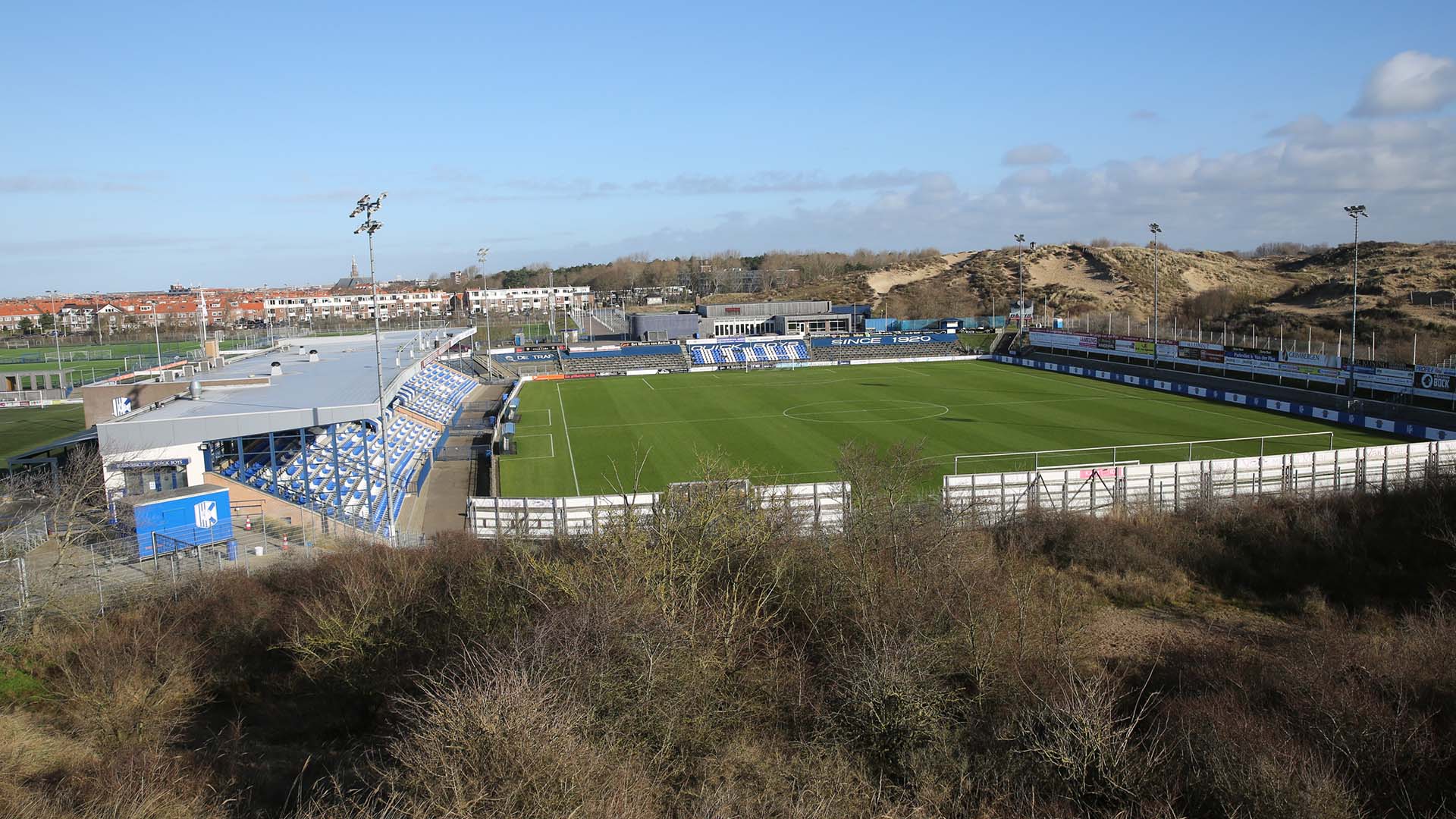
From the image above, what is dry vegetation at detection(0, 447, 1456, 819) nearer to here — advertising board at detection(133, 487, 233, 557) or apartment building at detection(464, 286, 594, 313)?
advertising board at detection(133, 487, 233, 557)

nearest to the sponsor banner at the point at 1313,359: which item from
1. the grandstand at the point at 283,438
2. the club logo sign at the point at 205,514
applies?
the grandstand at the point at 283,438

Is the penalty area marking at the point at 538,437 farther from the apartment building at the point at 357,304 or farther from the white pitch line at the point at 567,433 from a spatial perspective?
the apartment building at the point at 357,304

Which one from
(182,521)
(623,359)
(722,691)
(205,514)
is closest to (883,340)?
(623,359)

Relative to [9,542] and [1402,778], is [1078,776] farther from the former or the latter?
[9,542]

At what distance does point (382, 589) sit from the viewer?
51.9ft

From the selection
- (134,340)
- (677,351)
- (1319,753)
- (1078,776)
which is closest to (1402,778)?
(1319,753)

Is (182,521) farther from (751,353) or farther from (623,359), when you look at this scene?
(751,353)

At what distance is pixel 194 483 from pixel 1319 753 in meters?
27.2

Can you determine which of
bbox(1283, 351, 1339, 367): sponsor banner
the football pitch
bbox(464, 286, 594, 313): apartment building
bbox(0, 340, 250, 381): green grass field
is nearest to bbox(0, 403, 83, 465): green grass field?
bbox(0, 340, 250, 381): green grass field

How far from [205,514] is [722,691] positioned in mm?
17473

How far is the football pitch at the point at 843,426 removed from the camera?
35.0 metres

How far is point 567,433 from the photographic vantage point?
45.1 m

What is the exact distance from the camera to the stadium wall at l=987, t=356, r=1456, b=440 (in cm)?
3788

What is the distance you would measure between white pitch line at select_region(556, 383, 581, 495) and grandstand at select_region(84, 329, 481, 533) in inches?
225
